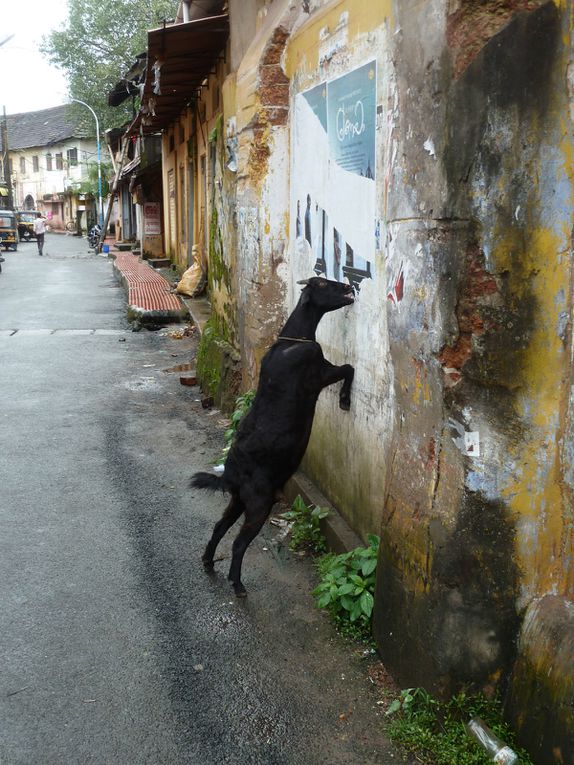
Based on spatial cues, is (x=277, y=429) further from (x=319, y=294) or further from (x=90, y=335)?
(x=90, y=335)

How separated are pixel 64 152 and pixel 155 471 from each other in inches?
2434

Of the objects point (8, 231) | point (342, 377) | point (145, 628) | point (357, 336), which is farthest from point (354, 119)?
point (8, 231)

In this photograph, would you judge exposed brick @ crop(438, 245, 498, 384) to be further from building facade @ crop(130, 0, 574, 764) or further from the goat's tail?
the goat's tail

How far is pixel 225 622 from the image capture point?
416cm

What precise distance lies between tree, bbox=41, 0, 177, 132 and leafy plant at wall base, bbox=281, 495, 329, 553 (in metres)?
32.3

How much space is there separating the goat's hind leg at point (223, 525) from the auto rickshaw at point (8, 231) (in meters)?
36.4

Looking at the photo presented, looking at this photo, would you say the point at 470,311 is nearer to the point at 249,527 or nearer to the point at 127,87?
the point at 249,527

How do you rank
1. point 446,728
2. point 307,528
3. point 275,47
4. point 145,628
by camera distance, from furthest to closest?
point 275,47 < point 307,528 < point 145,628 < point 446,728

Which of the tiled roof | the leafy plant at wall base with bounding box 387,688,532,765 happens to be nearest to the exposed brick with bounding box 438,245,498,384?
the leafy plant at wall base with bounding box 387,688,532,765

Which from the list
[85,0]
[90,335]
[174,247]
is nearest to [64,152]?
[85,0]

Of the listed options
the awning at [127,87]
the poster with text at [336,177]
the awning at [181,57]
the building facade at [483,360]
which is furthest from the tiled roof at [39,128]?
the building facade at [483,360]

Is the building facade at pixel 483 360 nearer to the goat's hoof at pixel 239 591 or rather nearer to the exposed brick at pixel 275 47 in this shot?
the goat's hoof at pixel 239 591

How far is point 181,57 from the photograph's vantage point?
10.5 m

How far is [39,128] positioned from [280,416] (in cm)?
7126
